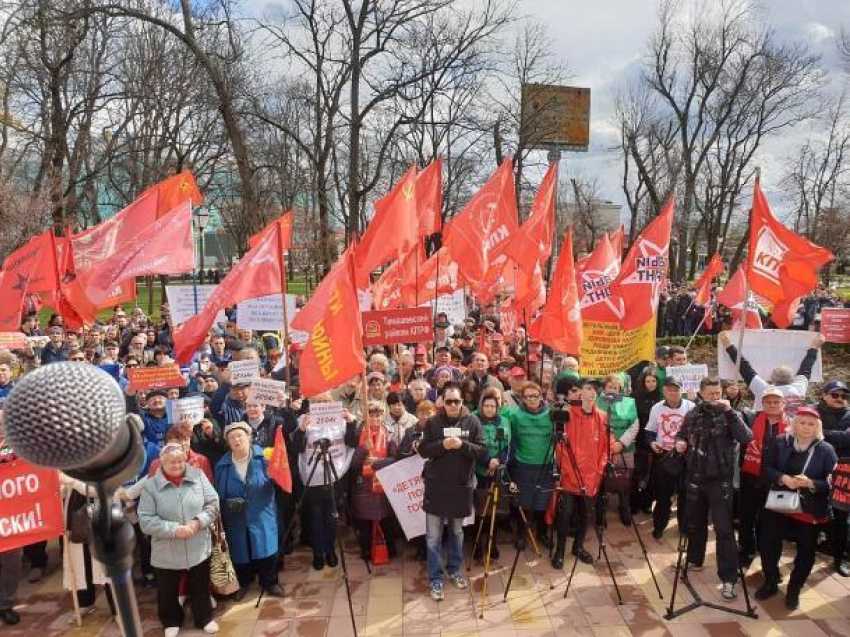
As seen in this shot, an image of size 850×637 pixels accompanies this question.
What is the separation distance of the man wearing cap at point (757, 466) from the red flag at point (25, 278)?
9080 millimetres

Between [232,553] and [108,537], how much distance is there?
4.76 metres

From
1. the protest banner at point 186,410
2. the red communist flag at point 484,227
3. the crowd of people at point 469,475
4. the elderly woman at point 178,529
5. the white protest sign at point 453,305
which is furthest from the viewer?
the white protest sign at point 453,305

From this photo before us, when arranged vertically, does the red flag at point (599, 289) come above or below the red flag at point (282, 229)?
below

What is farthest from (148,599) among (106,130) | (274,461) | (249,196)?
(106,130)

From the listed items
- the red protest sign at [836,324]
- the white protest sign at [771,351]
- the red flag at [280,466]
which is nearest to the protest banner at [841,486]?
the white protest sign at [771,351]

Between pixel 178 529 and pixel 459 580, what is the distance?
2617 mm

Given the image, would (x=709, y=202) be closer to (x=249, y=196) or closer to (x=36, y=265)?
(x=249, y=196)

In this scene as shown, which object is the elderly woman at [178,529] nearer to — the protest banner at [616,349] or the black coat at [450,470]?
the black coat at [450,470]

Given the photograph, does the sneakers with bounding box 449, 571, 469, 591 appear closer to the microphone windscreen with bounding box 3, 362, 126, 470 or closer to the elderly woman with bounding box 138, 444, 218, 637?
the elderly woman with bounding box 138, 444, 218, 637

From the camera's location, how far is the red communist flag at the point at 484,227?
895 centimetres

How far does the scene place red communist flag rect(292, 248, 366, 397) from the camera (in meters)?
5.76

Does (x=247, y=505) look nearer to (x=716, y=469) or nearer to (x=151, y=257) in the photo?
(x=151, y=257)

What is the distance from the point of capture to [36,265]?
879cm

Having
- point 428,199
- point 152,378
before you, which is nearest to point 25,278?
point 152,378
